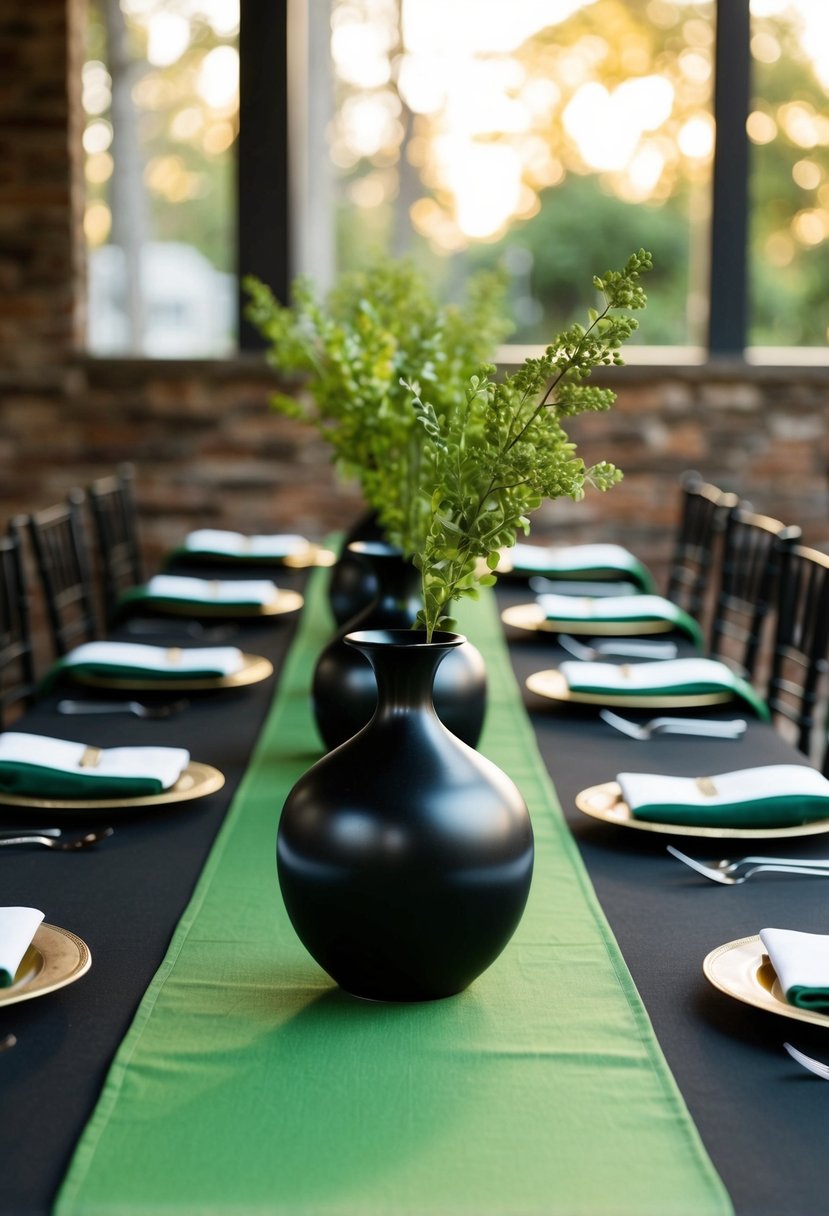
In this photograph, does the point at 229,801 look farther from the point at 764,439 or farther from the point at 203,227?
the point at 203,227

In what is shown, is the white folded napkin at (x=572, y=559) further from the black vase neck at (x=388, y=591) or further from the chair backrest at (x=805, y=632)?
the black vase neck at (x=388, y=591)

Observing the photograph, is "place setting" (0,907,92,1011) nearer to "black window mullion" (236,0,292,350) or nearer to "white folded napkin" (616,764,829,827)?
"white folded napkin" (616,764,829,827)

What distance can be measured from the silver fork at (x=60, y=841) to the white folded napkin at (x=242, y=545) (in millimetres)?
1977

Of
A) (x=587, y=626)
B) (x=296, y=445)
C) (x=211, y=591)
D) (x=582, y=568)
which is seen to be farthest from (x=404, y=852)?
(x=296, y=445)

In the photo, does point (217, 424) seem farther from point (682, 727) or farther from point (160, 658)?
point (682, 727)

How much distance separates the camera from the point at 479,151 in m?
13.6

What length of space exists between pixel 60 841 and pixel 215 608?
1.31 meters

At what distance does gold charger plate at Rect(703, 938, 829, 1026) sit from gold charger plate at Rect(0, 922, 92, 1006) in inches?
20.1

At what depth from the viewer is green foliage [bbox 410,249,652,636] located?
1.14 m

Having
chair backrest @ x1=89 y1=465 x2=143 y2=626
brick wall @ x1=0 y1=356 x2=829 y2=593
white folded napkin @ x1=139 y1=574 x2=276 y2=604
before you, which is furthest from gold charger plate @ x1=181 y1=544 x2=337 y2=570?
brick wall @ x1=0 y1=356 x2=829 y2=593

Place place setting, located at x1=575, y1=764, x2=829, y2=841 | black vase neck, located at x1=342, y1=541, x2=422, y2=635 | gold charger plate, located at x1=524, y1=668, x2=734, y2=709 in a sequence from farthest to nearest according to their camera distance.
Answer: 1. gold charger plate, located at x1=524, y1=668, x2=734, y2=709
2. black vase neck, located at x1=342, y1=541, x2=422, y2=635
3. place setting, located at x1=575, y1=764, x2=829, y2=841

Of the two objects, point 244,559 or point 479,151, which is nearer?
point 244,559

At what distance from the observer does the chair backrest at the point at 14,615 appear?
2.43 meters

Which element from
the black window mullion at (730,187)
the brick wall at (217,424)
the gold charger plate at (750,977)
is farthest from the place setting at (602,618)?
the black window mullion at (730,187)
